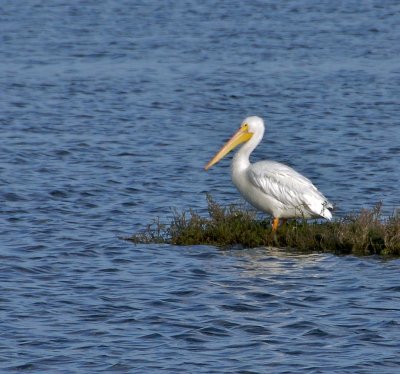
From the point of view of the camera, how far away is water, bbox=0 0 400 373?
28.2 feet

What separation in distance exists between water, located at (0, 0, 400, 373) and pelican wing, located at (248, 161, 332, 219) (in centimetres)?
55

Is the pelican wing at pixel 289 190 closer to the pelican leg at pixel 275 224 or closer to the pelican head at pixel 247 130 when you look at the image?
the pelican leg at pixel 275 224

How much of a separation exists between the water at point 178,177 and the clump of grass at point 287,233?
0.15m

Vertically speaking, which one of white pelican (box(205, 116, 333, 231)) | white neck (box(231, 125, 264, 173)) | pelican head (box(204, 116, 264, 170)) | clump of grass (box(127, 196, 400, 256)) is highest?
pelican head (box(204, 116, 264, 170))

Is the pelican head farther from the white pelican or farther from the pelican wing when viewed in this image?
the pelican wing

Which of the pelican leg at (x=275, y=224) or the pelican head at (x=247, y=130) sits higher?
the pelican head at (x=247, y=130)

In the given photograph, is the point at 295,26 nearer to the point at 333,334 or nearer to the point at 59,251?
the point at 59,251

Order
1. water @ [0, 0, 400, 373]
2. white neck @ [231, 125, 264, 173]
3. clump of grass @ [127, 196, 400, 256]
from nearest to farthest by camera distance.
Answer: water @ [0, 0, 400, 373], clump of grass @ [127, 196, 400, 256], white neck @ [231, 125, 264, 173]

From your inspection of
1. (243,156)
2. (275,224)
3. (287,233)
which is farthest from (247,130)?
(287,233)

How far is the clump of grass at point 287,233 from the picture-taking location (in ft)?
35.4

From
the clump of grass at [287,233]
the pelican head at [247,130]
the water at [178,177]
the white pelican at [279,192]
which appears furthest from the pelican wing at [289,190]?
the pelican head at [247,130]

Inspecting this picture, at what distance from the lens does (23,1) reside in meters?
35.1

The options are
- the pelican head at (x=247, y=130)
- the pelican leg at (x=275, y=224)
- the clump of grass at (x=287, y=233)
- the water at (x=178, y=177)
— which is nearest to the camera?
the water at (x=178, y=177)

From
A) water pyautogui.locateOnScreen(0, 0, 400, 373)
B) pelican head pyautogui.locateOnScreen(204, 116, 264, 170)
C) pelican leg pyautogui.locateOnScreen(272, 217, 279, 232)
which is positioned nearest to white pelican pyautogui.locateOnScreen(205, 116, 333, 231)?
pelican leg pyautogui.locateOnScreen(272, 217, 279, 232)
